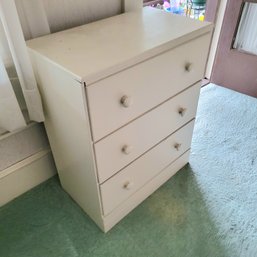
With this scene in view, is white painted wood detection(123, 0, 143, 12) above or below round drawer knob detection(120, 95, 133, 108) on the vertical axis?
above

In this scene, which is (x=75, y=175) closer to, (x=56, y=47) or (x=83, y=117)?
(x=83, y=117)

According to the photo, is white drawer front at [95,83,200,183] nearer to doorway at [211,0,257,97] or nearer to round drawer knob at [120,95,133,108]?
round drawer knob at [120,95,133,108]

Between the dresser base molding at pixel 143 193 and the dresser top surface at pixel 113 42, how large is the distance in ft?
2.26

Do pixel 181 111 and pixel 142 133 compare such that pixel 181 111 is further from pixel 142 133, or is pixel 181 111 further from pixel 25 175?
pixel 25 175

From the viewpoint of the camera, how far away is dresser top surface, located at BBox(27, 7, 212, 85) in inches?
29.8

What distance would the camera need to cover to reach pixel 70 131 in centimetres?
95

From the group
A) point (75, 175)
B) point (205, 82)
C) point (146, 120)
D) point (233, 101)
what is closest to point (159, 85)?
point (146, 120)

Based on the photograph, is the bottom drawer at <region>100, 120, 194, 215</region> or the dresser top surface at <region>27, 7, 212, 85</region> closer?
the dresser top surface at <region>27, 7, 212, 85</region>

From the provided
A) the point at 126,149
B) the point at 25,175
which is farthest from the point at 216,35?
the point at 25,175

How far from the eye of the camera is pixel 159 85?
961 millimetres

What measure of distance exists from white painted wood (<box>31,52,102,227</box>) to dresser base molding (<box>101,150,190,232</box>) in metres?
0.05

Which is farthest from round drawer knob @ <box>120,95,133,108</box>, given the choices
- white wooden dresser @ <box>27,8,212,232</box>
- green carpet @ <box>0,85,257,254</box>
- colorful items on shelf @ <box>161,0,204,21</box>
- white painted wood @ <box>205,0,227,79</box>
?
white painted wood @ <box>205,0,227,79</box>

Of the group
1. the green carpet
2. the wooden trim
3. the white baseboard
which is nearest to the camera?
the green carpet

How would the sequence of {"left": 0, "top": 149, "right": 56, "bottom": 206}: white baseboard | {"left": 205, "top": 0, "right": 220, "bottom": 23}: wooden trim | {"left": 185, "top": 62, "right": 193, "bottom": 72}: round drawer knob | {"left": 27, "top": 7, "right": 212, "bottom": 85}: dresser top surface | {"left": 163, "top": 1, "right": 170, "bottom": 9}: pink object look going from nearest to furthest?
{"left": 27, "top": 7, "right": 212, "bottom": 85}: dresser top surface
{"left": 185, "top": 62, "right": 193, "bottom": 72}: round drawer knob
{"left": 0, "top": 149, "right": 56, "bottom": 206}: white baseboard
{"left": 205, "top": 0, "right": 220, "bottom": 23}: wooden trim
{"left": 163, "top": 1, "right": 170, "bottom": 9}: pink object
